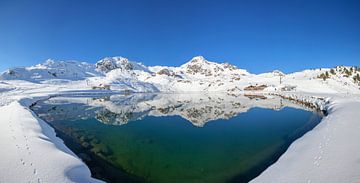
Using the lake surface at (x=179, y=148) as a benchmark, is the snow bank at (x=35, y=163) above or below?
above

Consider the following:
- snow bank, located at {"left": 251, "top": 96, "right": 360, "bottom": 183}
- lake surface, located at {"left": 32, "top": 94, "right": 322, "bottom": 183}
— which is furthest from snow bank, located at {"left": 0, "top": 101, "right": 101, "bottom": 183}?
snow bank, located at {"left": 251, "top": 96, "right": 360, "bottom": 183}

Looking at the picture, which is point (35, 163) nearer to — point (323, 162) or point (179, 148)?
point (179, 148)

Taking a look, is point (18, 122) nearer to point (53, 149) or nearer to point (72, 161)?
point (53, 149)

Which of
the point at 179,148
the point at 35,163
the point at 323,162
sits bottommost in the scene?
the point at 179,148

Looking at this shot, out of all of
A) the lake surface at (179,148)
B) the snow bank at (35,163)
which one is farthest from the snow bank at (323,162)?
the snow bank at (35,163)

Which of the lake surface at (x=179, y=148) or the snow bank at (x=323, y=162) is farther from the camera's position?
the lake surface at (x=179, y=148)

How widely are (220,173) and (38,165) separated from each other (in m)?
9.64

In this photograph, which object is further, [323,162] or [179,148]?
[179,148]

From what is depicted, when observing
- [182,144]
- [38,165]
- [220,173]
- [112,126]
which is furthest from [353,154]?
[112,126]

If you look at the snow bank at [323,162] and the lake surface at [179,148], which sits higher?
the snow bank at [323,162]

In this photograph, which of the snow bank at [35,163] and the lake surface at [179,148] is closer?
the snow bank at [35,163]

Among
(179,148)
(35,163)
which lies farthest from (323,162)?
(35,163)

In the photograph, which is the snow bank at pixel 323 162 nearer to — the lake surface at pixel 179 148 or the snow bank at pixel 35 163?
the lake surface at pixel 179 148

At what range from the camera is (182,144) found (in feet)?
62.6
